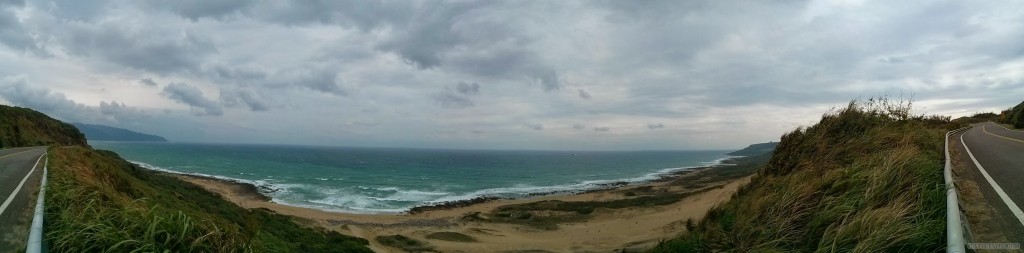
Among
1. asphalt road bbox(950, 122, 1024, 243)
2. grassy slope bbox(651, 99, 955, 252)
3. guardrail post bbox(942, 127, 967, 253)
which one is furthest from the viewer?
asphalt road bbox(950, 122, 1024, 243)

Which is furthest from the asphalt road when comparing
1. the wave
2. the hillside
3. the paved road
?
the hillside

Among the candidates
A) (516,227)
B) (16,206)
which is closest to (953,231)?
(16,206)

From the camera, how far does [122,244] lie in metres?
6.18

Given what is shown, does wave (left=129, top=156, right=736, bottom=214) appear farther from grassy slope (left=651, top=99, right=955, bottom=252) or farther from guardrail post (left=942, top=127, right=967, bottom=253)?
guardrail post (left=942, top=127, right=967, bottom=253)

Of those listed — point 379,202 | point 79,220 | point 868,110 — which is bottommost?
point 379,202

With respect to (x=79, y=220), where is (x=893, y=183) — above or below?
above

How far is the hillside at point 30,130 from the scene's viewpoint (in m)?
35.7

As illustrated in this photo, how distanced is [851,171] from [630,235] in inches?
576

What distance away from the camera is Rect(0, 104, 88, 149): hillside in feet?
117

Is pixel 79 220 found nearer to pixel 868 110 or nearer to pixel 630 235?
pixel 630 235

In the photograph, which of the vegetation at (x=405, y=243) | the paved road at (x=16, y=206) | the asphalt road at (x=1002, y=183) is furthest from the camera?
the vegetation at (x=405, y=243)

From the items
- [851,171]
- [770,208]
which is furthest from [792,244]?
[851,171]

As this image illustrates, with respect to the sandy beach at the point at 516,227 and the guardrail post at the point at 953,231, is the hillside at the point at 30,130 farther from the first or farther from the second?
the guardrail post at the point at 953,231

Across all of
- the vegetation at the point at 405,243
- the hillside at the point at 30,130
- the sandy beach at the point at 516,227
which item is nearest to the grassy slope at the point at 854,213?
the sandy beach at the point at 516,227
